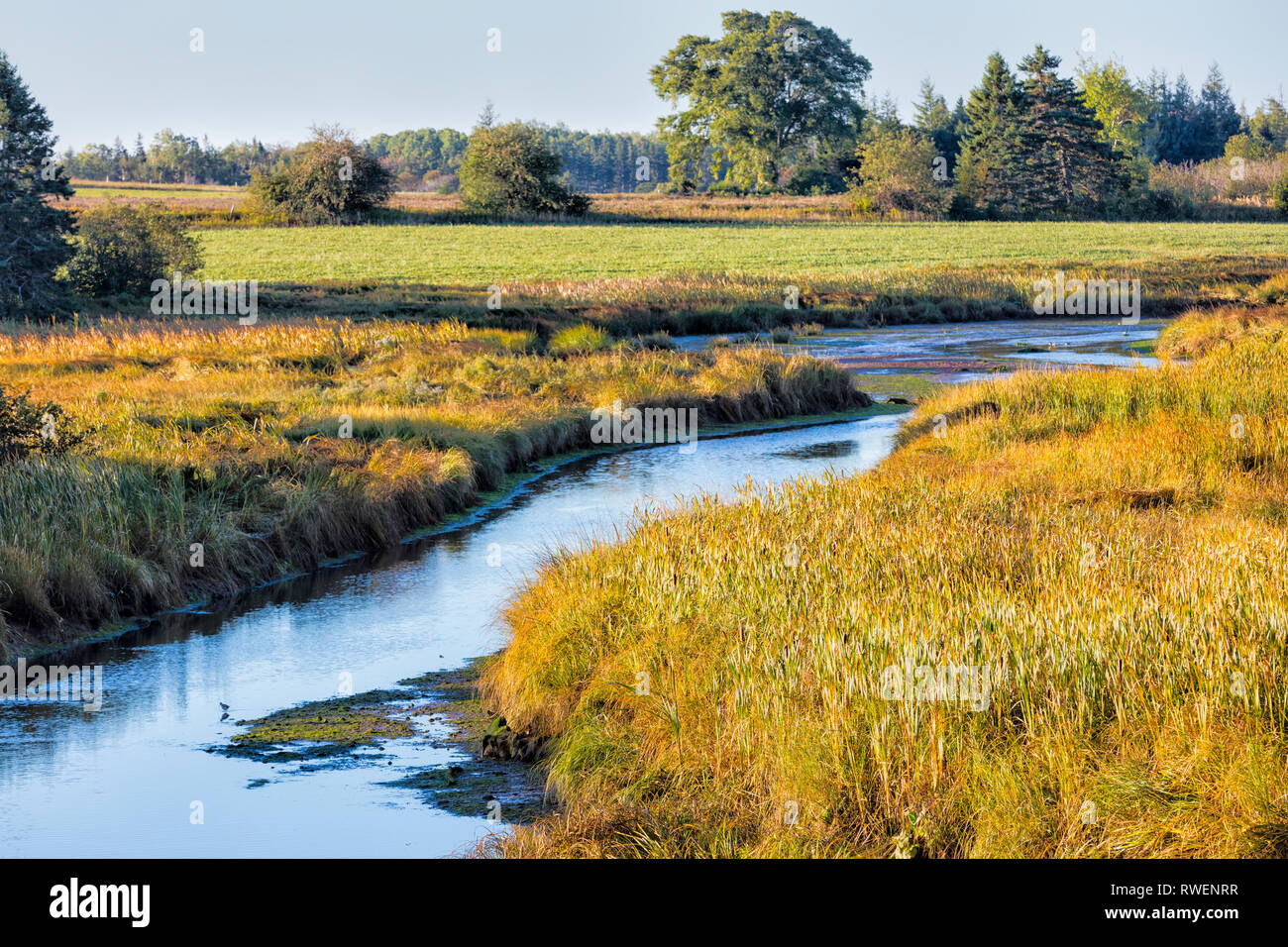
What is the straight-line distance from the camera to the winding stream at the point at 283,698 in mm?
8078

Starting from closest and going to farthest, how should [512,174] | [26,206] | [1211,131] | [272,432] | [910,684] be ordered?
[910,684] → [272,432] → [26,206] → [512,174] → [1211,131]

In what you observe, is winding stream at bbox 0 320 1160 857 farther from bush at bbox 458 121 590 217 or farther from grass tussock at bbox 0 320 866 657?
bush at bbox 458 121 590 217

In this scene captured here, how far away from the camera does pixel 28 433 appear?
1568 cm

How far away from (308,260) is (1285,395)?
4497 cm

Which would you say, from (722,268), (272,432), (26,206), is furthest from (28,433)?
(722,268)

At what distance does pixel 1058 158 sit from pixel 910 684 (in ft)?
313

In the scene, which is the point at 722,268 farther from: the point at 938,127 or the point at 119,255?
the point at 938,127

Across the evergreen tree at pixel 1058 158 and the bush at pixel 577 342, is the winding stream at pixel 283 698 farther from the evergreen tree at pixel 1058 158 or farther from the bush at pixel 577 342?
the evergreen tree at pixel 1058 158

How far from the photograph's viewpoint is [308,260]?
184ft

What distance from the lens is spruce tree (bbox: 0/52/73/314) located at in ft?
120

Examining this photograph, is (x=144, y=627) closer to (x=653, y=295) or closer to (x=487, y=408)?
(x=487, y=408)

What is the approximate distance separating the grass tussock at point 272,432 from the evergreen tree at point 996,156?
2744 inches

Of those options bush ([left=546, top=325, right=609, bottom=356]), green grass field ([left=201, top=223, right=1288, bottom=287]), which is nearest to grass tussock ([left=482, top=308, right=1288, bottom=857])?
bush ([left=546, top=325, right=609, bottom=356])

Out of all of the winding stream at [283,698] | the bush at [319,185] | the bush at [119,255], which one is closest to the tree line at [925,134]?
the bush at [319,185]
